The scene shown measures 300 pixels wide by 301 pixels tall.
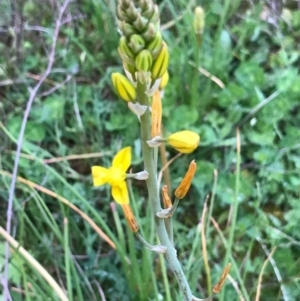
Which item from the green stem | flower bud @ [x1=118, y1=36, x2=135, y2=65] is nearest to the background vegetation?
the green stem

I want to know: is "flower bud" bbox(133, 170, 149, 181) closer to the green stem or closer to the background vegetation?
the green stem

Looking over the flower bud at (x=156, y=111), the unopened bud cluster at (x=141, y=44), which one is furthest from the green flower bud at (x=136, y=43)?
→ the flower bud at (x=156, y=111)

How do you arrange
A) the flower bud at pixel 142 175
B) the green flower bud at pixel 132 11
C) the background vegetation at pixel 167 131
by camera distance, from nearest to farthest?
the green flower bud at pixel 132 11 → the flower bud at pixel 142 175 → the background vegetation at pixel 167 131

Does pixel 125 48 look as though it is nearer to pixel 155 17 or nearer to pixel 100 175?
pixel 155 17

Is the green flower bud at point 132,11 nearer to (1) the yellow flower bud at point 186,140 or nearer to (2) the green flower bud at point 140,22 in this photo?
(2) the green flower bud at point 140,22

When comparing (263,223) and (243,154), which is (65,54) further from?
(263,223)

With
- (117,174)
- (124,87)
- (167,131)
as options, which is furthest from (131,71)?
(167,131)

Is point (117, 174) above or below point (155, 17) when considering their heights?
below
